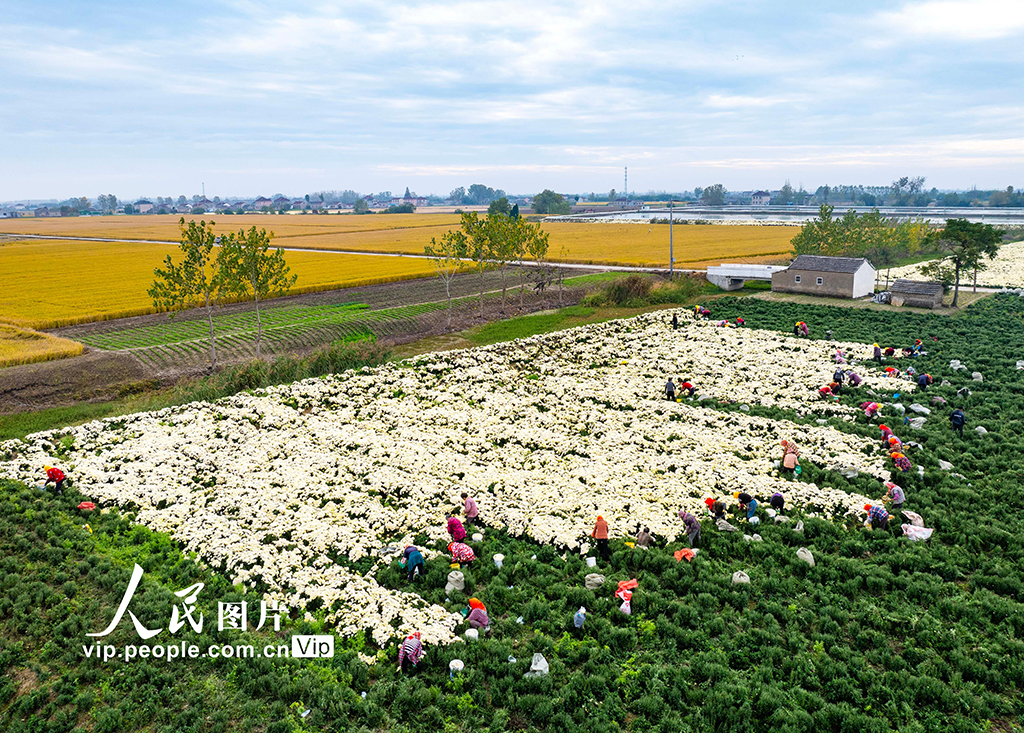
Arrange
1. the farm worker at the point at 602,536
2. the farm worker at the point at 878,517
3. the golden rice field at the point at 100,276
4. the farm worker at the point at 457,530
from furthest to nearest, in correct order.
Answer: the golden rice field at the point at 100,276 → the farm worker at the point at 878,517 → the farm worker at the point at 457,530 → the farm worker at the point at 602,536

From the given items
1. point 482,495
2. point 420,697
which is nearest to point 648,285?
point 482,495

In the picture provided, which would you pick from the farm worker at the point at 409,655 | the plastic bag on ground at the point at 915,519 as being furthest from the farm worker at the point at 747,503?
the farm worker at the point at 409,655

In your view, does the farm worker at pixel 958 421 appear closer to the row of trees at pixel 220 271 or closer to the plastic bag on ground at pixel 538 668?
the plastic bag on ground at pixel 538 668

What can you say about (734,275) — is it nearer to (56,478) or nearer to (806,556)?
(806,556)

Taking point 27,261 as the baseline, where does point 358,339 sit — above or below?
below

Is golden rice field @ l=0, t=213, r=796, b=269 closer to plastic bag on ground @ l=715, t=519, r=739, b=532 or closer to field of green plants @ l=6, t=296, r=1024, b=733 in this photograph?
plastic bag on ground @ l=715, t=519, r=739, b=532

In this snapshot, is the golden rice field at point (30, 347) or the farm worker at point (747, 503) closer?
the farm worker at point (747, 503)

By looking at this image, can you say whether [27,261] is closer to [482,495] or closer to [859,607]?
[482,495]
